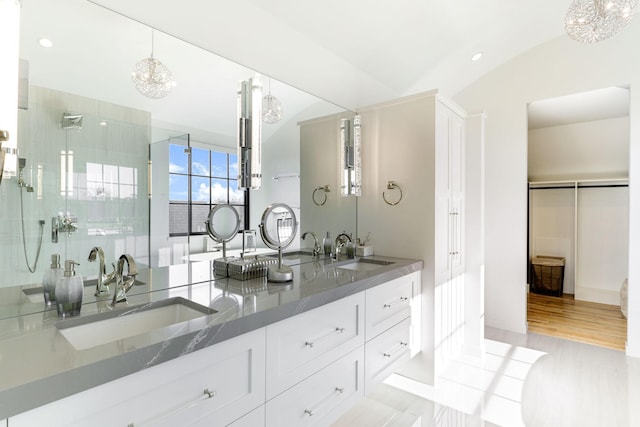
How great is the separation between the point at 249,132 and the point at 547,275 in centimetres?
496

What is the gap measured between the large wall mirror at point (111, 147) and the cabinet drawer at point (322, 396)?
86 cm

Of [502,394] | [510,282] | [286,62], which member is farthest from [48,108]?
[510,282]

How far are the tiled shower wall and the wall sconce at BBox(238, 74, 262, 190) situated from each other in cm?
49

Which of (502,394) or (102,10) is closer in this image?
(102,10)

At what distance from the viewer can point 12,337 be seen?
0.94 metres

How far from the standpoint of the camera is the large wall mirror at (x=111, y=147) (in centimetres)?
122

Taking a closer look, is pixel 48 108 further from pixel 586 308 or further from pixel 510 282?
pixel 586 308

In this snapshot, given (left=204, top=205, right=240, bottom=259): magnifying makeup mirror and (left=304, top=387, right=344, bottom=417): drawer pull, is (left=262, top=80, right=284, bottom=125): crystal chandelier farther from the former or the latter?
(left=304, top=387, right=344, bottom=417): drawer pull

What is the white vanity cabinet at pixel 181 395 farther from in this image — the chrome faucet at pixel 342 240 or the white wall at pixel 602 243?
the white wall at pixel 602 243

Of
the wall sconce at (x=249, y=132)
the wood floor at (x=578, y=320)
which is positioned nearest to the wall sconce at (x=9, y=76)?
the wall sconce at (x=249, y=132)

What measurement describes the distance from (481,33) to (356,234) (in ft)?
7.04

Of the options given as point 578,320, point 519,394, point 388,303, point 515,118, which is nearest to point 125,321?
point 388,303

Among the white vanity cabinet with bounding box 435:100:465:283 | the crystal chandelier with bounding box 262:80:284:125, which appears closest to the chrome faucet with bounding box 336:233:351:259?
the white vanity cabinet with bounding box 435:100:465:283

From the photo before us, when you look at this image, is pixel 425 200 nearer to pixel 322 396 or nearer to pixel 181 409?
pixel 322 396
